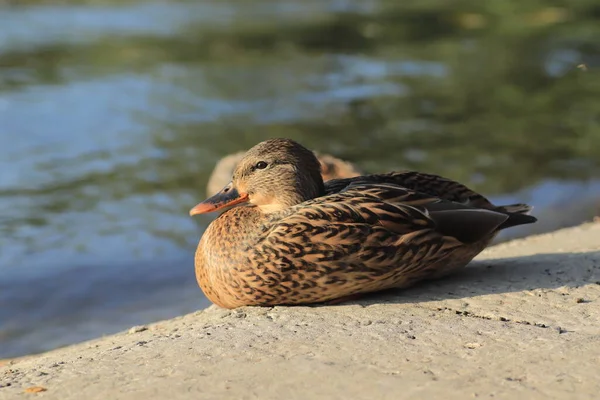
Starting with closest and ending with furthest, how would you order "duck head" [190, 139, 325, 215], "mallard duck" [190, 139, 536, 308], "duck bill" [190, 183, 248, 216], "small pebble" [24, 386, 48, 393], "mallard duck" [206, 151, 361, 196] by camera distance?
"small pebble" [24, 386, 48, 393] < "mallard duck" [190, 139, 536, 308] < "duck head" [190, 139, 325, 215] < "duck bill" [190, 183, 248, 216] < "mallard duck" [206, 151, 361, 196]

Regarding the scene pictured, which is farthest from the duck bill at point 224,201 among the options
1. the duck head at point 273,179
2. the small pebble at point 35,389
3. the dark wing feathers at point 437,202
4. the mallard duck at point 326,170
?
the mallard duck at point 326,170

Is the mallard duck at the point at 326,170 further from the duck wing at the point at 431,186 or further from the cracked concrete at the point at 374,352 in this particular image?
the cracked concrete at the point at 374,352

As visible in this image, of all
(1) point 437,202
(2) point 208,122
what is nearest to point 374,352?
(1) point 437,202

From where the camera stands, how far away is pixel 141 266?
7.89m

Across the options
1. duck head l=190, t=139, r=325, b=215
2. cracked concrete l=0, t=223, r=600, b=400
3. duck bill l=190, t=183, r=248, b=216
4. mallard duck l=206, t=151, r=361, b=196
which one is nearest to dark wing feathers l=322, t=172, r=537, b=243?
duck head l=190, t=139, r=325, b=215

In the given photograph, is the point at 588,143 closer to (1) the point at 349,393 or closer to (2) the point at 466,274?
(2) the point at 466,274

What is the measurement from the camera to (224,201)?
5.31 meters

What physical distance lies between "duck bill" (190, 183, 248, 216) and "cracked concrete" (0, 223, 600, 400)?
620 mm

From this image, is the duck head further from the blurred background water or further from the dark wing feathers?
the blurred background water

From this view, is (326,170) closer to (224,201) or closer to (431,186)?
(431,186)

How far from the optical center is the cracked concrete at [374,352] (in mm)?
3627

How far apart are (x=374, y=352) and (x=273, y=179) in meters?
1.48

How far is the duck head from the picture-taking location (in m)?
5.17

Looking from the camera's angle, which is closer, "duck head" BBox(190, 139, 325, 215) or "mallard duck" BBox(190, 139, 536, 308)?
"mallard duck" BBox(190, 139, 536, 308)
